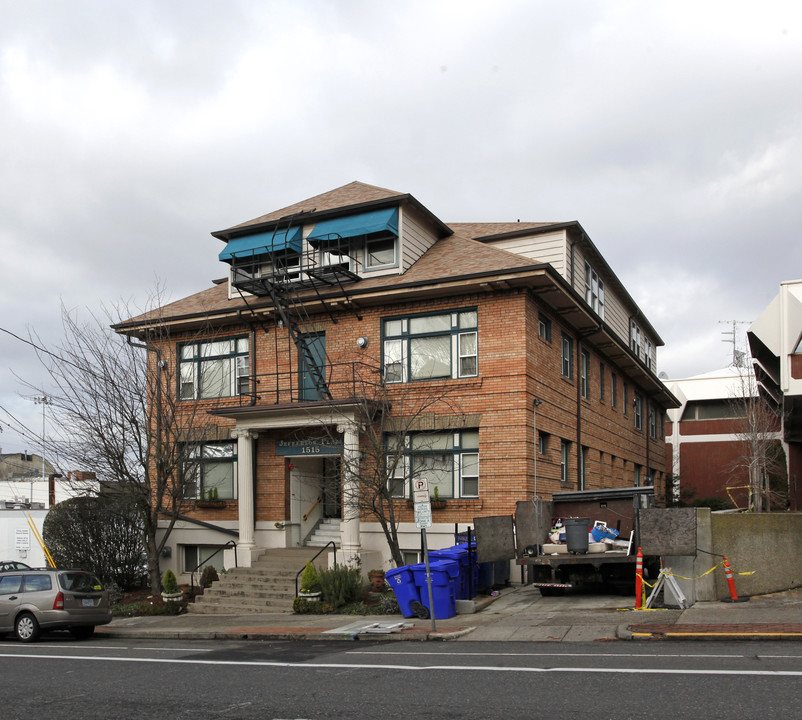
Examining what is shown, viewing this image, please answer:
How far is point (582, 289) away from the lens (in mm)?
24312

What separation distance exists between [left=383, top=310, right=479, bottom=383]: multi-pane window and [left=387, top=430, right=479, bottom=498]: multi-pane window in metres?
1.48

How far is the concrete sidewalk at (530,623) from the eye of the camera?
39.2 feet

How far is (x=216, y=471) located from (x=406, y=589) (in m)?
9.12

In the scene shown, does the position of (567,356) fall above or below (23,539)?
above

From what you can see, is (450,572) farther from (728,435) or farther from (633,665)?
(728,435)

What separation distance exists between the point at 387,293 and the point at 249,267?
16.4 feet

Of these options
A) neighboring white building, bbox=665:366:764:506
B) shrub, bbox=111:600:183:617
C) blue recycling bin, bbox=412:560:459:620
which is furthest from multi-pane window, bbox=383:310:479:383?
neighboring white building, bbox=665:366:764:506

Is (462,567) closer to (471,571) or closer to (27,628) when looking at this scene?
(471,571)

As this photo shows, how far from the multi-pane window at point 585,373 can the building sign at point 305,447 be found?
8054 millimetres

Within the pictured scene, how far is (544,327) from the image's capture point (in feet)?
68.5

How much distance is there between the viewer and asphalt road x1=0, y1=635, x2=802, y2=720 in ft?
23.8

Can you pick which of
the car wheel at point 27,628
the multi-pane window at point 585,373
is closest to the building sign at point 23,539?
the car wheel at point 27,628

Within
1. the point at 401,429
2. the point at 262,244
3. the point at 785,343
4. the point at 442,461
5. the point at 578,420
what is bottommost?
the point at 442,461

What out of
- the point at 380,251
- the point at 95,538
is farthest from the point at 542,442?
the point at 95,538
